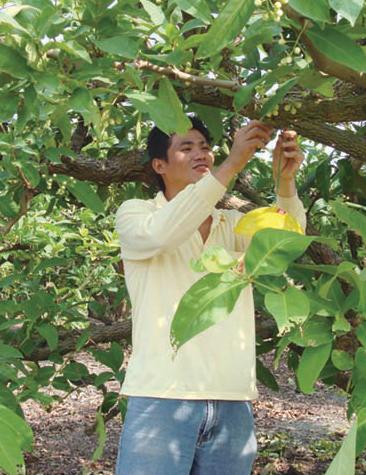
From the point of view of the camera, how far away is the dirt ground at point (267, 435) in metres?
4.20

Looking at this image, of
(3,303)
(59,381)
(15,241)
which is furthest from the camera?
(15,241)

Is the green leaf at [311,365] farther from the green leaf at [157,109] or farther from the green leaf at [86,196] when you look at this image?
the green leaf at [86,196]

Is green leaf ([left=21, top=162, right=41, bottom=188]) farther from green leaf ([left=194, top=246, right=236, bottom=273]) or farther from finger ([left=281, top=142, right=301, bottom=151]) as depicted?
green leaf ([left=194, top=246, right=236, bottom=273])

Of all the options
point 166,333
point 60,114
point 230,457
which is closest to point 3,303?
point 166,333

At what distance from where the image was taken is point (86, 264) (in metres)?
4.16

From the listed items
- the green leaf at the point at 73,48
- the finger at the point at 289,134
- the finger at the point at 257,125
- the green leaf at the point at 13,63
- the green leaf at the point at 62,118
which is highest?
the green leaf at the point at 73,48

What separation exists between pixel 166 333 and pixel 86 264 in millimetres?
2288

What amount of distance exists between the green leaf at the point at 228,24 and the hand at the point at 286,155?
0.87 metres

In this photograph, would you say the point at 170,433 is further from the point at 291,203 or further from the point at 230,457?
the point at 291,203

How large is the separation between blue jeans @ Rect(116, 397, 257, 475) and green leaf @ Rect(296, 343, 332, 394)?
74 cm

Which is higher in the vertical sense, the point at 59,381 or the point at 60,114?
the point at 60,114

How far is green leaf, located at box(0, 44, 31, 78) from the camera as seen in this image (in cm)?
123

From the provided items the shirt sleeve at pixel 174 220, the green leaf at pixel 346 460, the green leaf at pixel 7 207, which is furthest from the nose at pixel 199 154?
the green leaf at pixel 346 460

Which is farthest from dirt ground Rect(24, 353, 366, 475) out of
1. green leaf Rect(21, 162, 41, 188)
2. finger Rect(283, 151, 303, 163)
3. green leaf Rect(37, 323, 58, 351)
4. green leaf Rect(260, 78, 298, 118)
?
green leaf Rect(260, 78, 298, 118)
